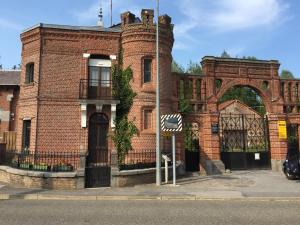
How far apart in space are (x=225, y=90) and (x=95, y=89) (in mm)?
8741

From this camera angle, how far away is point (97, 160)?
19125mm

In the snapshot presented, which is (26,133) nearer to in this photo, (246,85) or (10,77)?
(10,77)

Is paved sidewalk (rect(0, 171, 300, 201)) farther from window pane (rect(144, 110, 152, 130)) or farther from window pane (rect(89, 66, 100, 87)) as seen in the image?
window pane (rect(89, 66, 100, 87))

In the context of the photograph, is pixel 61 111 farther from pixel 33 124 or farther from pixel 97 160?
pixel 97 160

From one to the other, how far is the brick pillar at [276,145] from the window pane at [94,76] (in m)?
12.1

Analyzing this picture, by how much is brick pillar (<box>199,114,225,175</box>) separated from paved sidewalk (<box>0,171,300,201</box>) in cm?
323

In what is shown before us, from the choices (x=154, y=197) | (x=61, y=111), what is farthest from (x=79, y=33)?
(x=154, y=197)

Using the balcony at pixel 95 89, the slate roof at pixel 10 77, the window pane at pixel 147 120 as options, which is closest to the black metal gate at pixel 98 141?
the balcony at pixel 95 89

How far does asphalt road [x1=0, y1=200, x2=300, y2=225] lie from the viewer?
7938mm

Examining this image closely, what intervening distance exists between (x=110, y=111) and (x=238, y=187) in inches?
349

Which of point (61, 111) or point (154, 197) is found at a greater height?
point (61, 111)

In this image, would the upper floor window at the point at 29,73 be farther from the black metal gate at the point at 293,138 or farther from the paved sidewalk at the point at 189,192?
the black metal gate at the point at 293,138

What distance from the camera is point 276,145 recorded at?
21.3 meters

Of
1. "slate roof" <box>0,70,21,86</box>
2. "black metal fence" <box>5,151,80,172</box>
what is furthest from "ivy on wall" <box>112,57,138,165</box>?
"slate roof" <box>0,70,21,86</box>
